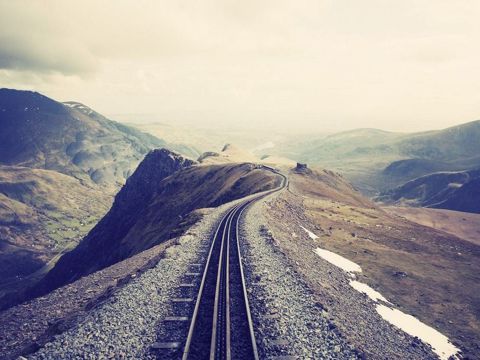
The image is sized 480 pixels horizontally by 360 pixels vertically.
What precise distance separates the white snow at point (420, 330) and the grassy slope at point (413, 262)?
1.43 m

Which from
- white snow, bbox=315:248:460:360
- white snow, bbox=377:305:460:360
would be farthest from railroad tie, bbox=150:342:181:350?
white snow, bbox=377:305:460:360

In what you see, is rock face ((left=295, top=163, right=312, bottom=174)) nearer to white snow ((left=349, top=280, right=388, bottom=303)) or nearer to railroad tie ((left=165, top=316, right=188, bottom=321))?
white snow ((left=349, top=280, right=388, bottom=303))

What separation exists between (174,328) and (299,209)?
162ft

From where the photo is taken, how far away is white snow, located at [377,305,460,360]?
1120 inches

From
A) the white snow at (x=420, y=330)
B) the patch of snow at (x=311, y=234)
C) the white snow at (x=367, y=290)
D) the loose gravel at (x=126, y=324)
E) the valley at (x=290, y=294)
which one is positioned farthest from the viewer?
the patch of snow at (x=311, y=234)

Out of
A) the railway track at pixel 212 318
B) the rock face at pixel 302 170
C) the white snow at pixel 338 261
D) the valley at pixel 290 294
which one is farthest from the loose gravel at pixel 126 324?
the rock face at pixel 302 170

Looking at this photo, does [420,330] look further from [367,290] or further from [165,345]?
[165,345]

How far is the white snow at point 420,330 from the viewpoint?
93.3 ft

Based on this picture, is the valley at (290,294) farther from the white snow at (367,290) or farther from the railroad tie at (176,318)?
the white snow at (367,290)

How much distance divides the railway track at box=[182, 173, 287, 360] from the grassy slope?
1874 centimetres

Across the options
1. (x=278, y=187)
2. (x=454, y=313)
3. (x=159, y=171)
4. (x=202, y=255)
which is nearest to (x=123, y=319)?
(x=202, y=255)

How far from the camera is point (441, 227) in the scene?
434 feet

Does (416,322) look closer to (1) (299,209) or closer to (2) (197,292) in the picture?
(2) (197,292)

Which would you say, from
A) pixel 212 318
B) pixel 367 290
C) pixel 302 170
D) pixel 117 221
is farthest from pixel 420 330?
pixel 117 221
